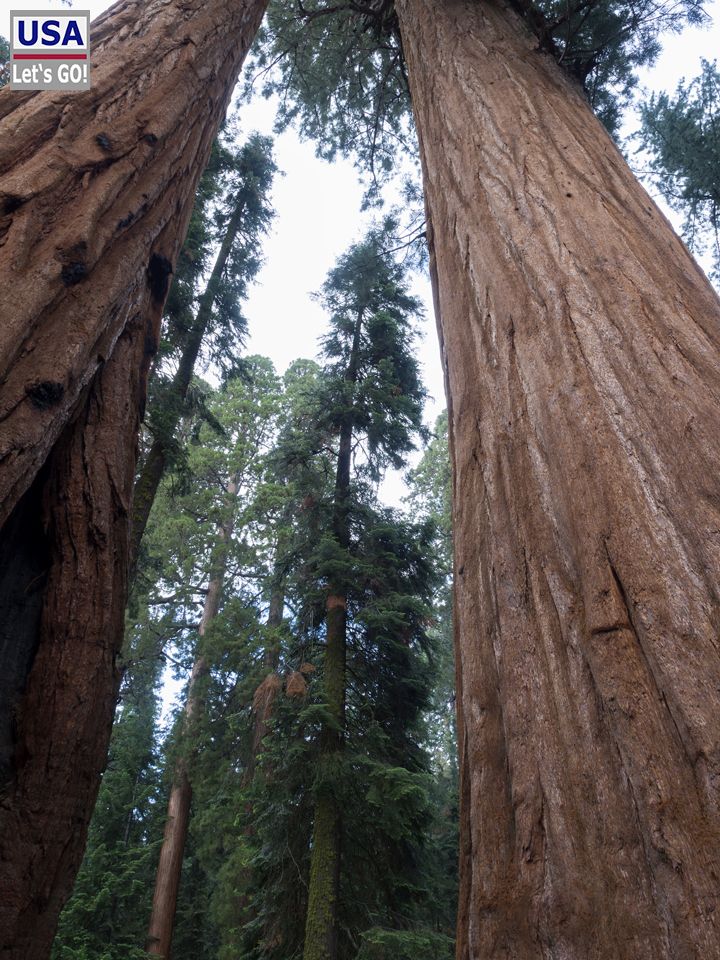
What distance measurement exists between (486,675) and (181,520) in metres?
14.9

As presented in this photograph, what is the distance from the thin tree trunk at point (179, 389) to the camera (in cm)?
763

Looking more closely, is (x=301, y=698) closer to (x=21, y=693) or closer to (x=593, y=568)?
(x=21, y=693)

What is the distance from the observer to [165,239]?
2.57 meters

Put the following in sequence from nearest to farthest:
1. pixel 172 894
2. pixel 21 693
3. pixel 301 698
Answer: pixel 21 693 → pixel 301 698 → pixel 172 894

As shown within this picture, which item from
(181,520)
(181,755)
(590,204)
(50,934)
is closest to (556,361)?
(590,204)

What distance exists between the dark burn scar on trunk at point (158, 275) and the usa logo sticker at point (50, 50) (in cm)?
62

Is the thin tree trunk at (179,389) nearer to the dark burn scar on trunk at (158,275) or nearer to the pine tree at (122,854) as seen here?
the pine tree at (122,854)

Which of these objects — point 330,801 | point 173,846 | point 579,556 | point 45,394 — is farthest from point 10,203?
point 173,846

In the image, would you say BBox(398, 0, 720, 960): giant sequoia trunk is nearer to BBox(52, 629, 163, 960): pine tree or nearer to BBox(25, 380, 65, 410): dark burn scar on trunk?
BBox(25, 380, 65, 410): dark burn scar on trunk

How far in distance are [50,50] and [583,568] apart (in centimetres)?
286

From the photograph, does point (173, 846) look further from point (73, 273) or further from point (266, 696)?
point (73, 273)

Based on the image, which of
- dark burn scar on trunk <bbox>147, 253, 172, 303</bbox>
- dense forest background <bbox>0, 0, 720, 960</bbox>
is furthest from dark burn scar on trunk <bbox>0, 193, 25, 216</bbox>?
dense forest background <bbox>0, 0, 720, 960</bbox>

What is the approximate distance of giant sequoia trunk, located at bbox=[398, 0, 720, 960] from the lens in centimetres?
92

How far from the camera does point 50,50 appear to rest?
8.36 feet
